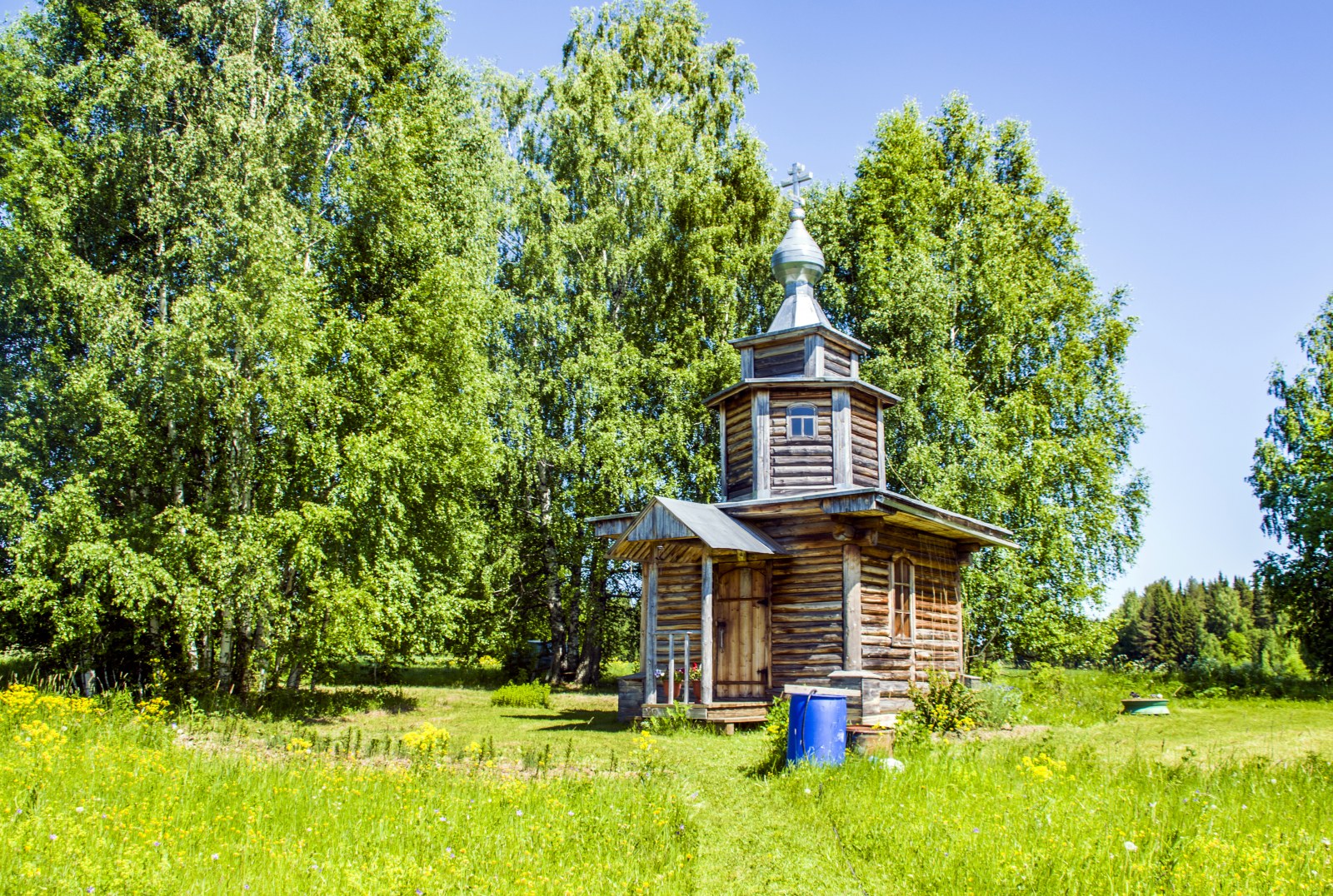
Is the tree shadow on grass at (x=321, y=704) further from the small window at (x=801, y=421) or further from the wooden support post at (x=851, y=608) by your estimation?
the small window at (x=801, y=421)

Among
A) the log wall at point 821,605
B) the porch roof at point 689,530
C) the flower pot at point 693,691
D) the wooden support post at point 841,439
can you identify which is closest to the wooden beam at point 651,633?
the porch roof at point 689,530

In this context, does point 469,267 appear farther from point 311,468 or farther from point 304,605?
point 304,605

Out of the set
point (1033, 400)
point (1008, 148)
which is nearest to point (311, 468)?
point (1033, 400)

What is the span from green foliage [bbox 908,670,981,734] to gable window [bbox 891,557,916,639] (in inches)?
72.7

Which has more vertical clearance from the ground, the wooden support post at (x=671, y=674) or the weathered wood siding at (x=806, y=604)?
the weathered wood siding at (x=806, y=604)

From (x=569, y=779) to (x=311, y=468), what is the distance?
10941 millimetres

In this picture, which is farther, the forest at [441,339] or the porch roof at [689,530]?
the forest at [441,339]

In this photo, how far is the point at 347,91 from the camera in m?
21.7

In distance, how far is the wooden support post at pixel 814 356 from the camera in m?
19.8

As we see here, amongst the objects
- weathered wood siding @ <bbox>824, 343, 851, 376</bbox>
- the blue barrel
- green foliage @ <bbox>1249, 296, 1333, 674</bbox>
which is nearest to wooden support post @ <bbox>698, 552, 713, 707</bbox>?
the blue barrel

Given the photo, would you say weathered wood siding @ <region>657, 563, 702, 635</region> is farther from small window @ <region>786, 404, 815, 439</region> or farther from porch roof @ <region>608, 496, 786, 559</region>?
small window @ <region>786, 404, 815, 439</region>

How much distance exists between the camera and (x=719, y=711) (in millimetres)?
15344

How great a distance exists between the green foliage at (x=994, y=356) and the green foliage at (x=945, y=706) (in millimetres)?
8836

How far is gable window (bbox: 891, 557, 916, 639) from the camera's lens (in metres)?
17.7
